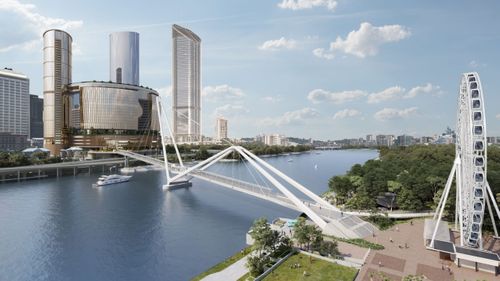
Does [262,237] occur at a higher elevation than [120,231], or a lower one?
higher

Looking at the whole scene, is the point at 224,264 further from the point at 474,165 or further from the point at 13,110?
the point at 13,110

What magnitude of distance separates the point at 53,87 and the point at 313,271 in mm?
136961

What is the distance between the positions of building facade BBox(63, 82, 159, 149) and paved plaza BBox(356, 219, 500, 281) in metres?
121

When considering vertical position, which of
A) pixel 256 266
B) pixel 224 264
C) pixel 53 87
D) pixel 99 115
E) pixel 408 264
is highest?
pixel 53 87

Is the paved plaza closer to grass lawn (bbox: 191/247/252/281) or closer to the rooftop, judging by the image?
grass lawn (bbox: 191/247/252/281)

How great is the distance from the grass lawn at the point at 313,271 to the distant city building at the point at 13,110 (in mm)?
191571

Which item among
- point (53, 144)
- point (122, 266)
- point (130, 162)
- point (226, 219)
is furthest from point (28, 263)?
point (53, 144)

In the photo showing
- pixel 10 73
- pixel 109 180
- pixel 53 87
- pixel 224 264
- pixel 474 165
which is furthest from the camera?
pixel 10 73

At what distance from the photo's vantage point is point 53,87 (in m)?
124

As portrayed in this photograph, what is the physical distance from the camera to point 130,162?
11375 centimetres

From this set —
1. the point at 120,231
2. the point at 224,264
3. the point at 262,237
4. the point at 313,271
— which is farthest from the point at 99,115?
the point at 313,271

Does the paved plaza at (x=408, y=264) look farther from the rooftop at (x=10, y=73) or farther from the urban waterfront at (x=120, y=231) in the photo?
the rooftop at (x=10, y=73)

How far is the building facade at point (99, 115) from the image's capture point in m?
126

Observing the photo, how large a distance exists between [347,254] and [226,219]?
19.9 m
